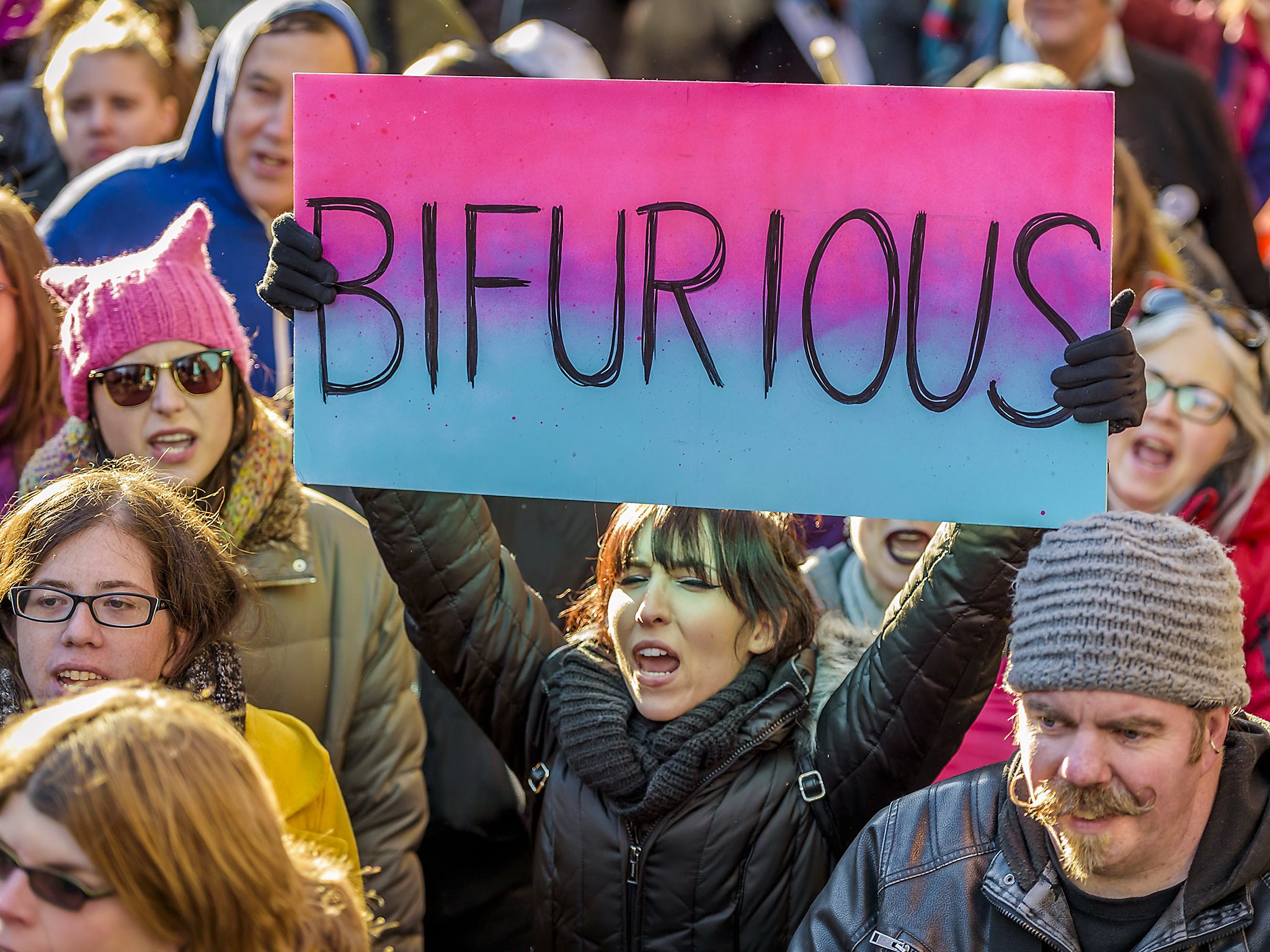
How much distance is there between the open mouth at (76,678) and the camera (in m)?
2.02

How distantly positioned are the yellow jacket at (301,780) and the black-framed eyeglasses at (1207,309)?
→ 2.24 metres

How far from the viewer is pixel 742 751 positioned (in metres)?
2.24

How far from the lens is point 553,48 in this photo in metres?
4.45

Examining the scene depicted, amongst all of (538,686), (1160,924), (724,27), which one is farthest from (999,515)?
(724,27)

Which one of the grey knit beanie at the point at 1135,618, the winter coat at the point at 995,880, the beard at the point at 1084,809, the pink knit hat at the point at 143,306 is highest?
the pink knit hat at the point at 143,306

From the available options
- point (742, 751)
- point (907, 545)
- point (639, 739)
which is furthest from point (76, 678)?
point (907, 545)

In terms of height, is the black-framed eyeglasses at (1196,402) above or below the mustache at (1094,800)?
above

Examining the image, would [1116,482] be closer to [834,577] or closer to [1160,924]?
[834,577]

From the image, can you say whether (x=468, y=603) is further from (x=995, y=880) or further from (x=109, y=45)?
(x=109, y=45)

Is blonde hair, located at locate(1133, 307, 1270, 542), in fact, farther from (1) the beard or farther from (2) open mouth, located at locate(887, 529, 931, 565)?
(1) the beard

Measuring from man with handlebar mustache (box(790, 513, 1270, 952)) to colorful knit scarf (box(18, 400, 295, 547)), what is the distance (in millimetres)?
1328

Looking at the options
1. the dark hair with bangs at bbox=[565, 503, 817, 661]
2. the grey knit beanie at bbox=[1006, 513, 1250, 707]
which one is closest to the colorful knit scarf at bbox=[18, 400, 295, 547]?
the dark hair with bangs at bbox=[565, 503, 817, 661]

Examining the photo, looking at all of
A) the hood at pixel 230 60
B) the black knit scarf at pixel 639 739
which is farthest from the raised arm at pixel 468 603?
the hood at pixel 230 60

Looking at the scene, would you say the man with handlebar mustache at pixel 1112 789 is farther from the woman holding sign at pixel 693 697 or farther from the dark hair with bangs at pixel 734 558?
the dark hair with bangs at pixel 734 558
